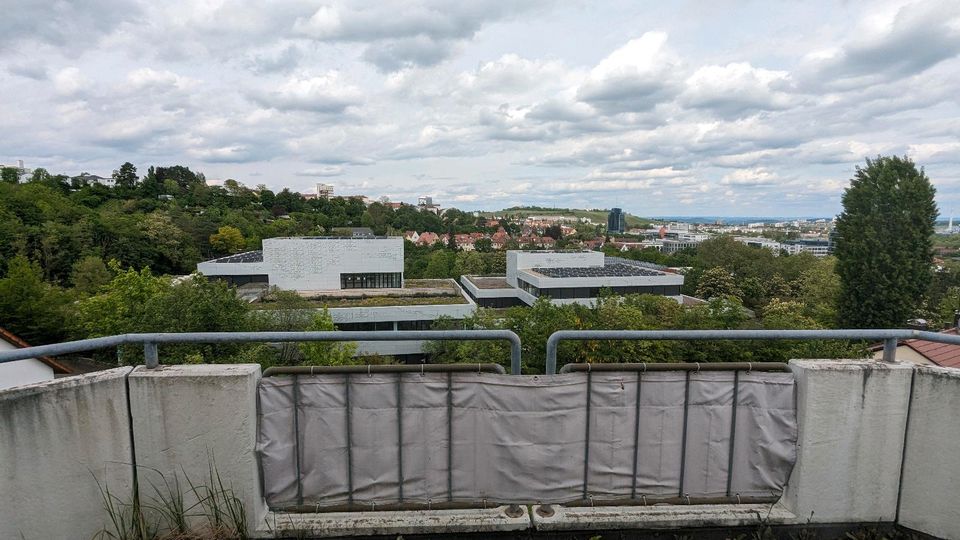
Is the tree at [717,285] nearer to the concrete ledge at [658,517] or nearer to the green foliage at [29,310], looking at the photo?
the concrete ledge at [658,517]

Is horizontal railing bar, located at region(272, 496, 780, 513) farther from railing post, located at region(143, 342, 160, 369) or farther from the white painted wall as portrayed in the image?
the white painted wall

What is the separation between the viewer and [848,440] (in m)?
2.63

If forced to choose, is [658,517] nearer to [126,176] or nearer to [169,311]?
[169,311]

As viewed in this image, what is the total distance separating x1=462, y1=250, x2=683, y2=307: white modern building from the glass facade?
656 cm

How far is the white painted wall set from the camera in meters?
7.93

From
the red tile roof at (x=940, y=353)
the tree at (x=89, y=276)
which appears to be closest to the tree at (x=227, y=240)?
the tree at (x=89, y=276)

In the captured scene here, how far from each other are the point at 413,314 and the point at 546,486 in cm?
2117

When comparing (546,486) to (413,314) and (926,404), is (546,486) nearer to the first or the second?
(926,404)

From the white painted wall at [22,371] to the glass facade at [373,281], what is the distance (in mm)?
A: 22295

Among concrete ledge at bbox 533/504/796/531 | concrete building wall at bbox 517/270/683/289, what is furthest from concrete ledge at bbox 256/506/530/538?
concrete building wall at bbox 517/270/683/289

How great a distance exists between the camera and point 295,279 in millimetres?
31141

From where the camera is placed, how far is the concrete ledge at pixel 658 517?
8.41 ft

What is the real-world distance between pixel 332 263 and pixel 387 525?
3036 centimetres

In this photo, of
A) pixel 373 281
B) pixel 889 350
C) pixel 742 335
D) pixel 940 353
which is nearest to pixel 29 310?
pixel 373 281
